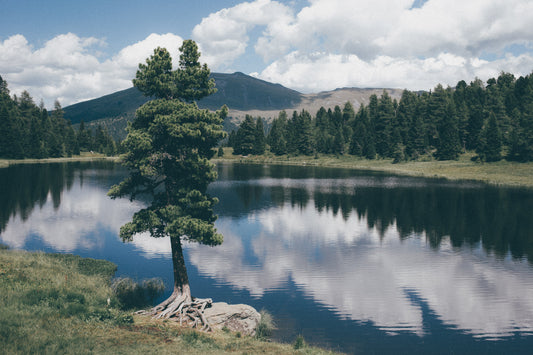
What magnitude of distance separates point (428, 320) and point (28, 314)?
70.7ft

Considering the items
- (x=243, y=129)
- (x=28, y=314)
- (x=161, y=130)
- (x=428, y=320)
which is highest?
(x=243, y=129)

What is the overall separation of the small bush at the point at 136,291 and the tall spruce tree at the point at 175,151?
281 centimetres

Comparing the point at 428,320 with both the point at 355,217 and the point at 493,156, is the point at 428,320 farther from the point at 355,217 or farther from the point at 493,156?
the point at 493,156

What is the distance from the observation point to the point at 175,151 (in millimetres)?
24719

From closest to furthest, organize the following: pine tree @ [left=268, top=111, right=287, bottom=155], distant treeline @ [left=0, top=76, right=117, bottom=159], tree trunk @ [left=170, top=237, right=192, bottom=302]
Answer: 1. tree trunk @ [left=170, top=237, right=192, bottom=302]
2. distant treeline @ [left=0, top=76, right=117, bottom=159]
3. pine tree @ [left=268, top=111, right=287, bottom=155]

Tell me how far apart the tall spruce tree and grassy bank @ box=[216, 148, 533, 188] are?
90.6 meters

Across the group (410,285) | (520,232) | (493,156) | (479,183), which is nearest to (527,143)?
(493,156)

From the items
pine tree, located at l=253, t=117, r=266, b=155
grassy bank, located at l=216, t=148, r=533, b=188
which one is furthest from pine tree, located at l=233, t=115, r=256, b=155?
grassy bank, located at l=216, t=148, r=533, b=188

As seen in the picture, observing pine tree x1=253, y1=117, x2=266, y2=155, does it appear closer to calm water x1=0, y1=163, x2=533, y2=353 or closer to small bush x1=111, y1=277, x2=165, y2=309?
calm water x1=0, y1=163, x2=533, y2=353

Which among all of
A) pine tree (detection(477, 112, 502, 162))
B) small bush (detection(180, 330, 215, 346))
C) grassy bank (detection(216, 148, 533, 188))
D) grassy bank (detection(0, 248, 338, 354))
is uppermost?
pine tree (detection(477, 112, 502, 162))

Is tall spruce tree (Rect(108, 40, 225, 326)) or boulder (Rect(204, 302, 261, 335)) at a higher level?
tall spruce tree (Rect(108, 40, 225, 326))

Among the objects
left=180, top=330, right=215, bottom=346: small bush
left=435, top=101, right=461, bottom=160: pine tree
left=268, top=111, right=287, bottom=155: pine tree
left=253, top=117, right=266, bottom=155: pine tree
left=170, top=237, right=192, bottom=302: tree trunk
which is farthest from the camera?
left=253, top=117, right=266, bottom=155: pine tree

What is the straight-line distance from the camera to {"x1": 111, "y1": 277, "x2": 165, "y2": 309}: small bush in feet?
79.7

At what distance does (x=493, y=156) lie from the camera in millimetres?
112125
